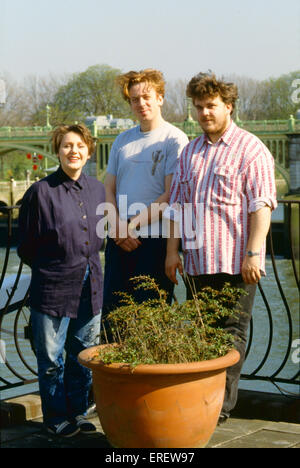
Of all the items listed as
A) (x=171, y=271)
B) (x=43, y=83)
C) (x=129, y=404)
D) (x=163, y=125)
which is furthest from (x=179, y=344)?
(x=43, y=83)

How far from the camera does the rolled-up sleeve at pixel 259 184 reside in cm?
307

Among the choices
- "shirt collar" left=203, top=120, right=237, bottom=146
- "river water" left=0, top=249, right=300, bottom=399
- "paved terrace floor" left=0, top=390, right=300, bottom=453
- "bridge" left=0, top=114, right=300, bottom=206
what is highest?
"bridge" left=0, top=114, right=300, bottom=206

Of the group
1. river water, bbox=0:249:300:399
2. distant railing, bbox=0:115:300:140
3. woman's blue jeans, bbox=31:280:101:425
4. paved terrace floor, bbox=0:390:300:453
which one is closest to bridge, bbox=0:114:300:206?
distant railing, bbox=0:115:300:140

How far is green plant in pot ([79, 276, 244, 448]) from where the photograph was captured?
108 inches

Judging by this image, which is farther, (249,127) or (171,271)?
(249,127)

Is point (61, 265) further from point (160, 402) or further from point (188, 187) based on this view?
point (160, 402)

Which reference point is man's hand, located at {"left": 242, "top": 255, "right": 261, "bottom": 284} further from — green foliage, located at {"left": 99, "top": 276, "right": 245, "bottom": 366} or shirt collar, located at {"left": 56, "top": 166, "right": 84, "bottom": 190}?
shirt collar, located at {"left": 56, "top": 166, "right": 84, "bottom": 190}

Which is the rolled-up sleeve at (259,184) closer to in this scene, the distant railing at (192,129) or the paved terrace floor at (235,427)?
the paved terrace floor at (235,427)

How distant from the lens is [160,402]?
2744 millimetres

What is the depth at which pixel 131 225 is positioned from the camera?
11.1ft

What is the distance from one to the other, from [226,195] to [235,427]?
3.30 ft

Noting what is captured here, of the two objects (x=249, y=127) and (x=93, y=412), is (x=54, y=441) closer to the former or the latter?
(x=93, y=412)

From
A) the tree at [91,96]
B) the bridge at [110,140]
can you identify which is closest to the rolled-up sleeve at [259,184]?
the bridge at [110,140]

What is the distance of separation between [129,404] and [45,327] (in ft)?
1.98
